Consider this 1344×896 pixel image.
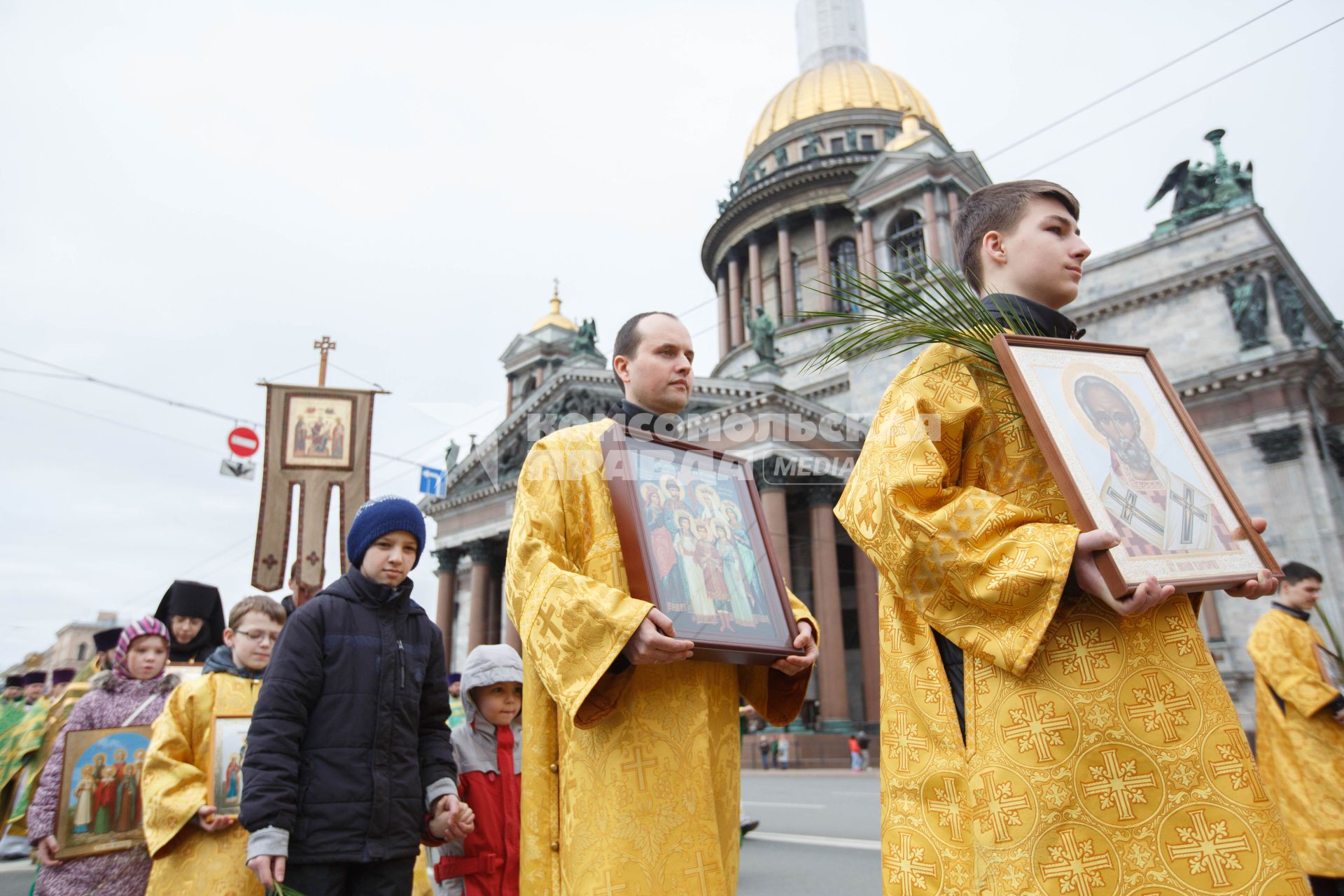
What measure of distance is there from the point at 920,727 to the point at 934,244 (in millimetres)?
25642

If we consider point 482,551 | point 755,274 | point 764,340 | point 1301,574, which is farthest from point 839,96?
point 1301,574

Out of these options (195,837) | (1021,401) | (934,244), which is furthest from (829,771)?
(1021,401)

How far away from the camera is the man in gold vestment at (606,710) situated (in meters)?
2.18

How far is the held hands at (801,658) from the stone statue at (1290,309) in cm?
2358

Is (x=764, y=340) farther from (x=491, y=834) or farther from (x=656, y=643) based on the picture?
(x=656, y=643)

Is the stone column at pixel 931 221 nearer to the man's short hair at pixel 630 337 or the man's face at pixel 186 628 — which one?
the man's face at pixel 186 628

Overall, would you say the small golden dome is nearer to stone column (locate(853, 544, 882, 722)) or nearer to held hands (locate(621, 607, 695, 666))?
stone column (locate(853, 544, 882, 722))

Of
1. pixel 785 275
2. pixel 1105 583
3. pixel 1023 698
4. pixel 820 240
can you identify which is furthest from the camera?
pixel 785 275

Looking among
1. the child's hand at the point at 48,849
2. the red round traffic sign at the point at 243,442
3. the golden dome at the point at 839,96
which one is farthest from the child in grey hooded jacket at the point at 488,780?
the golden dome at the point at 839,96

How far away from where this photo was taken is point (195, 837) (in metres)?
3.30

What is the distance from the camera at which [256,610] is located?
3830mm

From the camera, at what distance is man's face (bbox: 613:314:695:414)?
2791 mm

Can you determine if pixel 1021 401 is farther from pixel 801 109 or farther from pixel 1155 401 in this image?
pixel 801 109

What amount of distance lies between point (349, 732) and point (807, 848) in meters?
6.35
